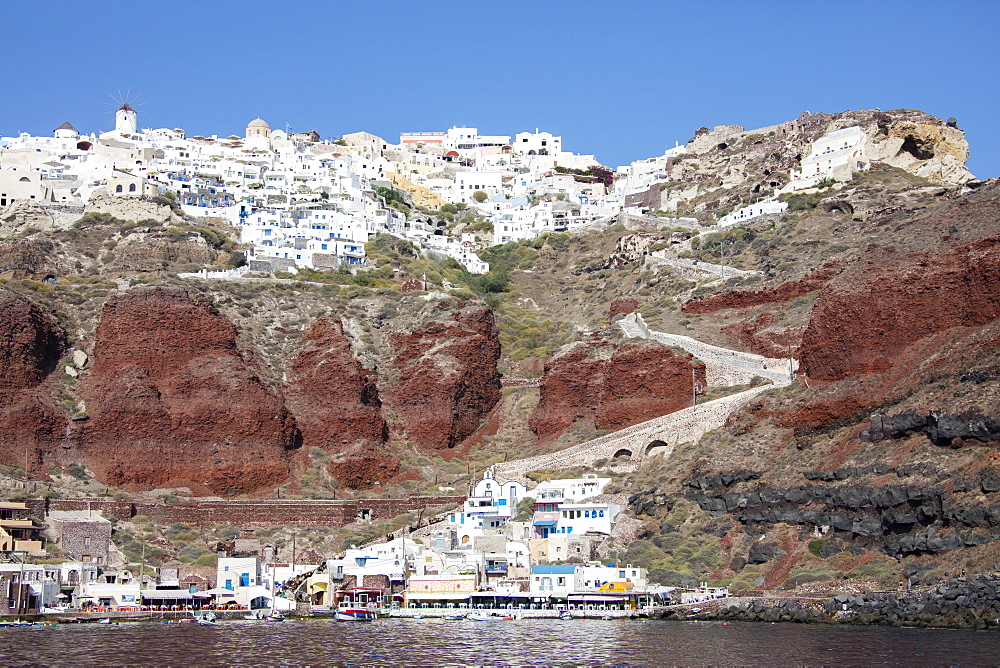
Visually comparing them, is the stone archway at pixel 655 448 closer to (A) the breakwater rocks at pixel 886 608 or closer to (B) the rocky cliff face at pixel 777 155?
(A) the breakwater rocks at pixel 886 608

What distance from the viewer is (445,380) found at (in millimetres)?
82938

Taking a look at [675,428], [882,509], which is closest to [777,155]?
[675,428]

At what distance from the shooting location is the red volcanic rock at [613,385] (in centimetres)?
7931

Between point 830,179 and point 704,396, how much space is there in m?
31.9

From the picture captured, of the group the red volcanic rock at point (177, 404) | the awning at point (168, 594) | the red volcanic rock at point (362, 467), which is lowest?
the awning at point (168, 594)

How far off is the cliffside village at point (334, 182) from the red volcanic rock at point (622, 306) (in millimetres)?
14401

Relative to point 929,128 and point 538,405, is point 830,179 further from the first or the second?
point 538,405

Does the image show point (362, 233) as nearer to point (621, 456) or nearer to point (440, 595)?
point (621, 456)

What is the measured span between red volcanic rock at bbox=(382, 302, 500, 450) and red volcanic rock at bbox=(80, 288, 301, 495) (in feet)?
23.0

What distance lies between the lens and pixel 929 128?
4176 inches

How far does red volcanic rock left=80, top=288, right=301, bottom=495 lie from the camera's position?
246 ft

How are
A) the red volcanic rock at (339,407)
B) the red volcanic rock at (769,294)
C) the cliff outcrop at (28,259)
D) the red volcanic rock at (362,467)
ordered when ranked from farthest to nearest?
the cliff outcrop at (28,259) < the red volcanic rock at (769,294) < the red volcanic rock at (339,407) < the red volcanic rock at (362,467)

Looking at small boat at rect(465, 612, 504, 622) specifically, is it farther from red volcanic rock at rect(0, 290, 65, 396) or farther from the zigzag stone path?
red volcanic rock at rect(0, 290, 65, 396)

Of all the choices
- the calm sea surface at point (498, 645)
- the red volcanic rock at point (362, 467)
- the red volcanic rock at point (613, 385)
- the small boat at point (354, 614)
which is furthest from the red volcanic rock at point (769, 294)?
the small boat at point (354, 614)
